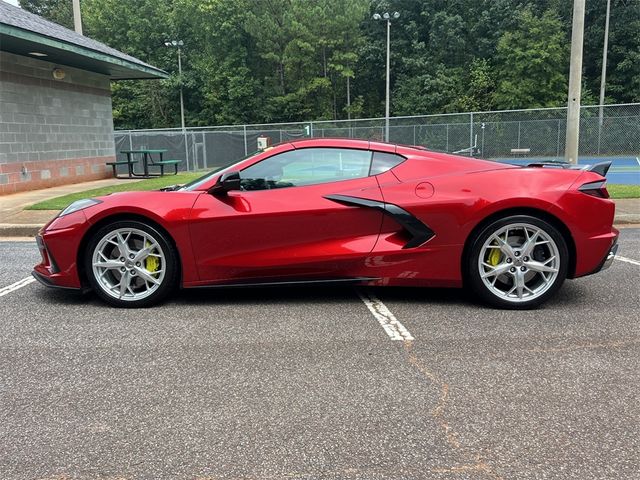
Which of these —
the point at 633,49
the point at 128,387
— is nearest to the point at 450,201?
the point at 128,387

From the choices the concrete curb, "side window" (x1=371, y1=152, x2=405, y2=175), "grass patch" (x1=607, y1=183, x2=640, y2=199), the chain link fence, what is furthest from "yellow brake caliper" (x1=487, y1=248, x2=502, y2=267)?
the chain link fence

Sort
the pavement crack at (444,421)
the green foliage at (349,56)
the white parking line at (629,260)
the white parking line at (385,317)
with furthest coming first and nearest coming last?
the green foliage at (349,56) < the white parking line at (629,260) < the white parking line at (385,317) < the pavement crack at (444,421)

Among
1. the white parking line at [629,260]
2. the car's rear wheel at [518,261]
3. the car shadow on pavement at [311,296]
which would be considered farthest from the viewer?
the white parking line at [629,260]

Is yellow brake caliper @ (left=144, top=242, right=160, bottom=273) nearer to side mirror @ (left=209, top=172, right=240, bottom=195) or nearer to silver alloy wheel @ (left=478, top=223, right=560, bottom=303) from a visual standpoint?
side mirror @ (left=209, top=172, right=240, bottom=195)

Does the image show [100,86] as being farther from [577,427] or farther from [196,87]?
[196,87]

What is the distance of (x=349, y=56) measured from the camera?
44438 mm

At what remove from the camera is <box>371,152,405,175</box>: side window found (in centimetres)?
457

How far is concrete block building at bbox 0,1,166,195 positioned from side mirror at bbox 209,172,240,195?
8.96m

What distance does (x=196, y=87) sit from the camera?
48.6m

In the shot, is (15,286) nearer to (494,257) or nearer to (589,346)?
(494,257)

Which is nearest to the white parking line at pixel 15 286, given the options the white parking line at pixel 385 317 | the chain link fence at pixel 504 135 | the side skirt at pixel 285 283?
the side skirt at pixel 285 283

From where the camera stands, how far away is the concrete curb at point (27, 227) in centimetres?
878

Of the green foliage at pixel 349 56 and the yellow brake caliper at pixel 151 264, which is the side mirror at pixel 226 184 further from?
the green foliage at pixel 349 56

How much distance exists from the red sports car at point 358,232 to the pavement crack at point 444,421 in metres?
1.02
